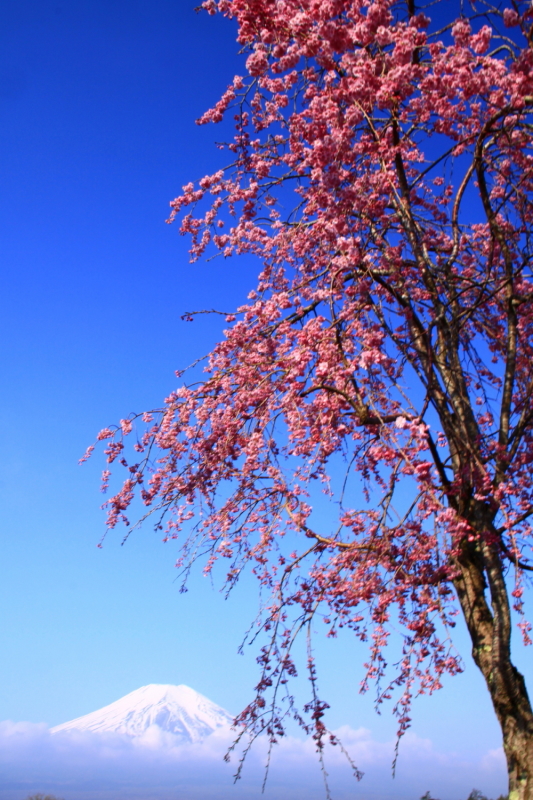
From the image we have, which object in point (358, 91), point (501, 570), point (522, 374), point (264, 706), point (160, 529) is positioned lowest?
point (264, 706)

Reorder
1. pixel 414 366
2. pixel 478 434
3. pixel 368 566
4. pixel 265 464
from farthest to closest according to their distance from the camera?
pixel 265 464 < pixel 368 566 < pixel 478 434 < pixel 414 366

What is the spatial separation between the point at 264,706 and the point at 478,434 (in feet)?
11.8

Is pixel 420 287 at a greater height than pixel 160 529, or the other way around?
pixel 420 287

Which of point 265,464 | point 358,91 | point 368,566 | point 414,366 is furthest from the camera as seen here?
point 265,464

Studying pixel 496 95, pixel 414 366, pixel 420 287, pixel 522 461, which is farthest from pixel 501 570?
pixel 496 95

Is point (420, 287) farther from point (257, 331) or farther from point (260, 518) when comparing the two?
point (260, 518)

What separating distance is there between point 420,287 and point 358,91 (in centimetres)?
198

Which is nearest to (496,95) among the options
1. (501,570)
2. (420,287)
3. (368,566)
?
(420,287)

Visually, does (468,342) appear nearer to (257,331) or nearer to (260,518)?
(257,331)

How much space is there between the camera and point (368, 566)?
6078 mm

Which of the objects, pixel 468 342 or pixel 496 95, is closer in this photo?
pixel 496 95

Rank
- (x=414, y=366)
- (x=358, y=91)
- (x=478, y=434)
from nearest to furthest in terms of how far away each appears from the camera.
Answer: (x=414, y=366) → (x=358, y=91) → (x=478, y=434)

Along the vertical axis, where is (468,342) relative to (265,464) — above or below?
above

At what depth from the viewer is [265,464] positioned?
→ 6.64 meters
